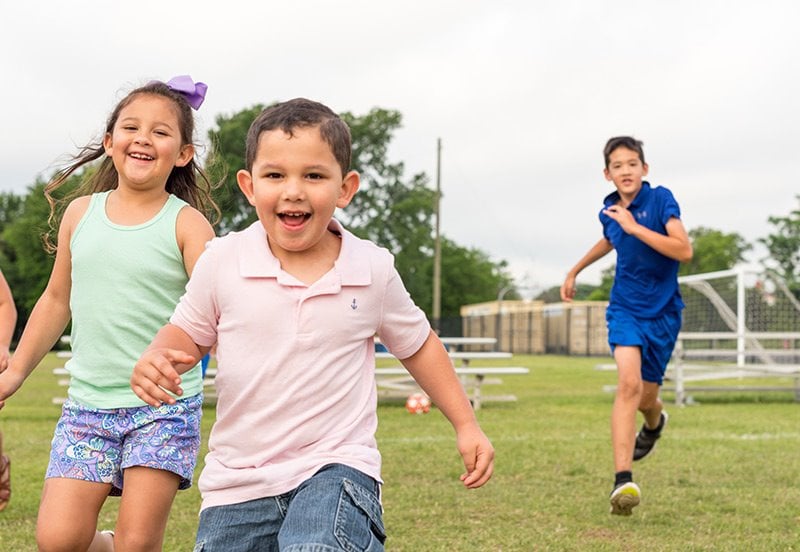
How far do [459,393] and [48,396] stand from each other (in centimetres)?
1421

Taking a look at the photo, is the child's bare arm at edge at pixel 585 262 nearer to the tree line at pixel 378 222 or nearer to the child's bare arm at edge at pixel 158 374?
the child's bare arm at edge at pixel 158 374

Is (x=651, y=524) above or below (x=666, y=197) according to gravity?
below

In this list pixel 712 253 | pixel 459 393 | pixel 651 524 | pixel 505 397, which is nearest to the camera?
pixel 459 393

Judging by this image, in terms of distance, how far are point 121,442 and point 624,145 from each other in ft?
11.8

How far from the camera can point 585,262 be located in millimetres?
6625

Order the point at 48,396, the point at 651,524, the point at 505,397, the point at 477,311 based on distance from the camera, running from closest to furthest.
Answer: the point at 651,524 < the point at 505,397 < the point at 48,396 < the point at 477,311

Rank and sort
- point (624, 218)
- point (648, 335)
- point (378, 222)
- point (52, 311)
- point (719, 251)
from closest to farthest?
point (52, 311) → point (624, 218) → point (648, 335) → point (378, 222) → point (719, 251)

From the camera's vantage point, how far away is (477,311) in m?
79.6

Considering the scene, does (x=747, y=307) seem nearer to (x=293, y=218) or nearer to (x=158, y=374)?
(x=293, y=218)

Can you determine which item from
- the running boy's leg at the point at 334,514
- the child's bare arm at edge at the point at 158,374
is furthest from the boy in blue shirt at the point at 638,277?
the child's bare arm at edge at the point at 158,374

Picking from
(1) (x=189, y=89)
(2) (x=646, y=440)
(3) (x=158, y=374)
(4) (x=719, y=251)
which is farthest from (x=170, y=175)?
(4) (x=719, y=251)

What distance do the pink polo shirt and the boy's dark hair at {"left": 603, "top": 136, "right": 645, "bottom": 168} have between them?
3555 millimetres

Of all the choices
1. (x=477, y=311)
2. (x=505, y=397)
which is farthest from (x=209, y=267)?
(x=477, y=311)

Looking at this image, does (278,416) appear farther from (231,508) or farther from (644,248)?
(644,248)
